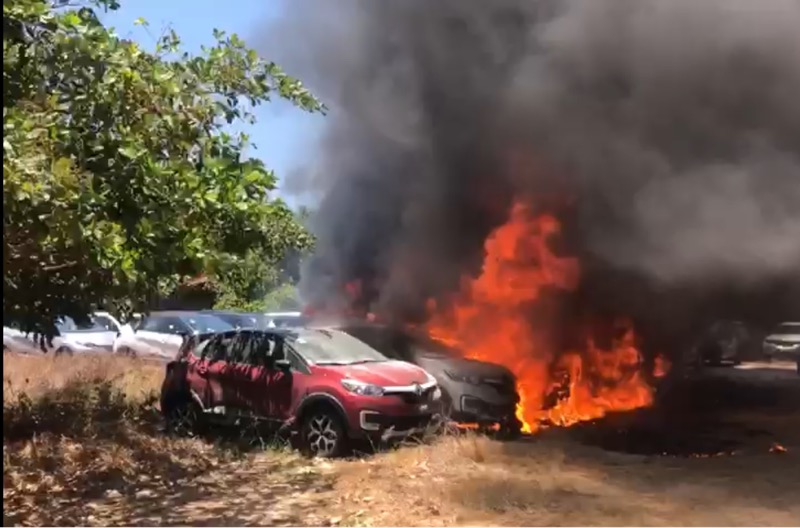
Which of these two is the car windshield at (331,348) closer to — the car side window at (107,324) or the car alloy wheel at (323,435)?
the car alloy wheel at (323,435)

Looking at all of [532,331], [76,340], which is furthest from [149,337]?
[532,331]

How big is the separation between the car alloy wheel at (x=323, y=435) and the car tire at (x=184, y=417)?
63.8 inches

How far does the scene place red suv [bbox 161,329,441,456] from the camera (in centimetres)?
866

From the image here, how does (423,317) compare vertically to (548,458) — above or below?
above

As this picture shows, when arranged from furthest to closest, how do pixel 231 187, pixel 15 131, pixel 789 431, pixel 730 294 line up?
pixel 730 294 → pixel 789 431 → pixel 231 187 → pixel 15 131

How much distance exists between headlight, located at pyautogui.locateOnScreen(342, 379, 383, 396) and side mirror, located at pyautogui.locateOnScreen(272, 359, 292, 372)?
2.48ft

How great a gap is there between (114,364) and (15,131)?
30.1ft

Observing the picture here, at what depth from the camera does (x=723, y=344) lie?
21.3 metres

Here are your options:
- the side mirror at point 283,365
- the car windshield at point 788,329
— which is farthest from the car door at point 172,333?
the car windshield at point 788,329

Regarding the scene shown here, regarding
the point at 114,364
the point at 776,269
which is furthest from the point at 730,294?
the point at 114,364

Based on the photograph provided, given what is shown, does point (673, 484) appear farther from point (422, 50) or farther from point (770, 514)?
point (422, 50)

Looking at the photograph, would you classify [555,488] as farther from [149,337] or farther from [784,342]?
[784,342]

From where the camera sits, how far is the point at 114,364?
1338 centimetres

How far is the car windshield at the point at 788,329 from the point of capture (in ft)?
68.4
